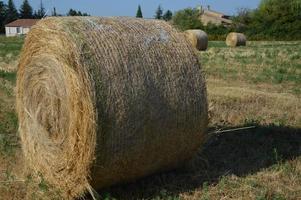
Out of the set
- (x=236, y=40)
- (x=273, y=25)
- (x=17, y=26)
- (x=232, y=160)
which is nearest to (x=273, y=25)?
(x=273, y=25)

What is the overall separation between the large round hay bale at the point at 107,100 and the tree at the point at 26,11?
98.5 meters

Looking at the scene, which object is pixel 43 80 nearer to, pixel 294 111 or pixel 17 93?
pixel 17 93

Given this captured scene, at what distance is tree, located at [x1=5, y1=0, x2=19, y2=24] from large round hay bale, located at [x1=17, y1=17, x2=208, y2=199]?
88527 millimetres

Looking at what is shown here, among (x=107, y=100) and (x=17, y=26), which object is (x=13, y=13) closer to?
(x=17, y=26)

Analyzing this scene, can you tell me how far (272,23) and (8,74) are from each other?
4925 cm

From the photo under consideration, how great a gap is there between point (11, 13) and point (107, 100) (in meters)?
97.3

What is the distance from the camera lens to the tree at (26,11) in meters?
101

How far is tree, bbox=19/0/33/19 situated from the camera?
10104 cm

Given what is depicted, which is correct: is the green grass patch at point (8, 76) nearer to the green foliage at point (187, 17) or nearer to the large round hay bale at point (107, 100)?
the large round hay bale at point (107, 100)

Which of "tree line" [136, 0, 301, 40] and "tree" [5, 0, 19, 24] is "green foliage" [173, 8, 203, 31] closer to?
"tree line" [136, 0, 301, 40]

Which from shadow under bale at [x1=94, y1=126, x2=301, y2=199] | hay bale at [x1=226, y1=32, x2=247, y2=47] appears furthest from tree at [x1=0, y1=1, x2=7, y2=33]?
shadow under bale at [x1=94, y1=126, x2=301, y2=199]

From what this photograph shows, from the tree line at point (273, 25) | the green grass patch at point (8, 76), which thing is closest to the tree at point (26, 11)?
the tree line at point (273, 25)

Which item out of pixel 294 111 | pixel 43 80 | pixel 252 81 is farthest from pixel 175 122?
pixel 252 81

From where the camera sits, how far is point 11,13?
97.7 meters
